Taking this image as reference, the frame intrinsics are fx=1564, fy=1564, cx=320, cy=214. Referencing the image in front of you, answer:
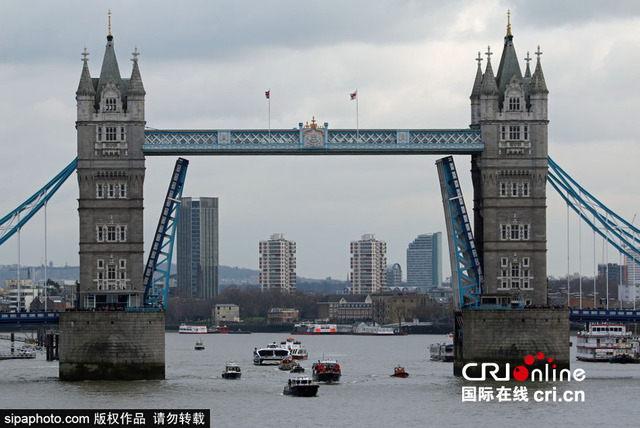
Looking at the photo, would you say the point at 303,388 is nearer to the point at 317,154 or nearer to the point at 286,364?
the point at 317,154

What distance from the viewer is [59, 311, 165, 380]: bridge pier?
123375 mm

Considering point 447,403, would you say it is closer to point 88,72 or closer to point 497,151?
point 497,151

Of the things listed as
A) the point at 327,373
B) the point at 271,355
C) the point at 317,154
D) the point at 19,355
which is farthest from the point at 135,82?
the point at 19,355

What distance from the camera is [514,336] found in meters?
125

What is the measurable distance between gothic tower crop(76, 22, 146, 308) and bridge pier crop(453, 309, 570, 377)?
27.3m

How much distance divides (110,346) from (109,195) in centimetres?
1276

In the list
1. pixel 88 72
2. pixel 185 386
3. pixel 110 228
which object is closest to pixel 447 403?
pixel 185 386

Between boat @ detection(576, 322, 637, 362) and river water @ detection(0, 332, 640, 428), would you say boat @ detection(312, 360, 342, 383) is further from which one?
boat @ detection(576, 322, 637, 362)

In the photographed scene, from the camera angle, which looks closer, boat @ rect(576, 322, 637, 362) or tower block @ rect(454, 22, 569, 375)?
tower block @ rect(454, 22, 569, 375)

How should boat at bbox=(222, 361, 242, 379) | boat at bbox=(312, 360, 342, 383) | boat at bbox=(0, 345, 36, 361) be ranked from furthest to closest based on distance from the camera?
boat at bbox=(0, 345, 36, 361)
boat at bbox=(222, 361, 242, 379)
boat at bbox=(312, 360, 342, 383)

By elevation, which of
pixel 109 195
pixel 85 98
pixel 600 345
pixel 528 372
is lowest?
pixel 528 372

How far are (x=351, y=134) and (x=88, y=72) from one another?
73.2 feet

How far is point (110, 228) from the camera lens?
12788cm

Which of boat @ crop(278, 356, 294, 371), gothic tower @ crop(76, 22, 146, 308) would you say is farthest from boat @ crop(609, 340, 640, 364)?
gothic tower @ crop(76, 22, 146, 308)
